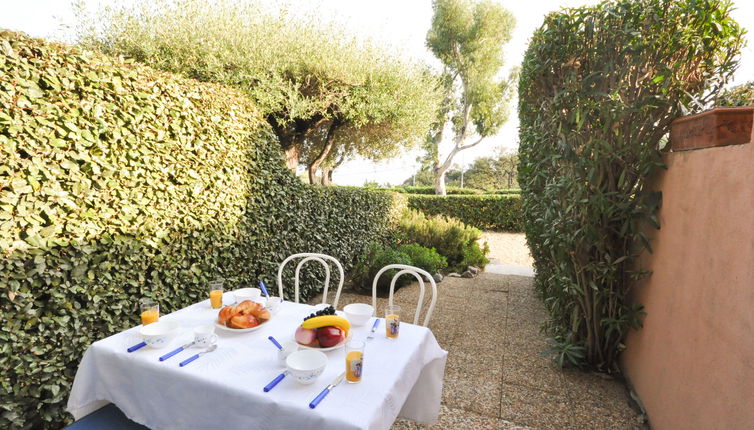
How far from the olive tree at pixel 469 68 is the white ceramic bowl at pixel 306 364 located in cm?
1313

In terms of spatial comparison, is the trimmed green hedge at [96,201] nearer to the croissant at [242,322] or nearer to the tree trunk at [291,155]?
the croissant at [242,322]

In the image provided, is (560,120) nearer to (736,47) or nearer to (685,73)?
(685,73)

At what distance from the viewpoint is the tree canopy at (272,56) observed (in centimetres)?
558

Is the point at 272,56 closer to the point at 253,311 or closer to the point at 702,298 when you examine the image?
the point at 253,311

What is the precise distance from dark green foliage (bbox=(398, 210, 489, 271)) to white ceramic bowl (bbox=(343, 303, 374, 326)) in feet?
15.5

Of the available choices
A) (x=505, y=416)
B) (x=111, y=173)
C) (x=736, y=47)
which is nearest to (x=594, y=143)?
(x=736, y=47)

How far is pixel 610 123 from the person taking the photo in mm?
2414

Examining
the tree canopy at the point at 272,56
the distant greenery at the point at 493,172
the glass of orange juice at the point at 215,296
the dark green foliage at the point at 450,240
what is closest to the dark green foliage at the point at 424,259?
the dark green foliage at the point at 450,240

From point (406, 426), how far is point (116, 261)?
2.28m

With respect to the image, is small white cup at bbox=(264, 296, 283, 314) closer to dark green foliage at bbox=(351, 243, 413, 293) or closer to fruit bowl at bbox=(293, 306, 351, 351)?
fruit bowl at bbox=(293, 306, 351, 351)

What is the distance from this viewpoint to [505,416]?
2338 millimetres

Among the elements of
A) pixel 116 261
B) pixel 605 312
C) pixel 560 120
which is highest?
pixel 560 120

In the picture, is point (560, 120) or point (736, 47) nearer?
point (736, 47)

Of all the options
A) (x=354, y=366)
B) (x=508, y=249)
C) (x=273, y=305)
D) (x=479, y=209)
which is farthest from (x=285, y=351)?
(x=479, y=209)
